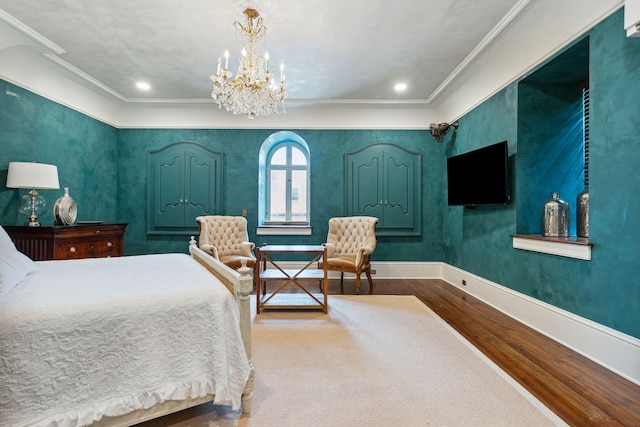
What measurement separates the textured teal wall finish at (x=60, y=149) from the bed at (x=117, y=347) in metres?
2.34

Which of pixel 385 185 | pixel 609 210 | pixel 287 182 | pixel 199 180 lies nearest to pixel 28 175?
pixel 199 180

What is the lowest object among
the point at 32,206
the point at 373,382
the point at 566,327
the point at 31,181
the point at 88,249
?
the point at 373,382

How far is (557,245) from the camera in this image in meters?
2.59

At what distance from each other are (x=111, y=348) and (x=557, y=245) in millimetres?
3192

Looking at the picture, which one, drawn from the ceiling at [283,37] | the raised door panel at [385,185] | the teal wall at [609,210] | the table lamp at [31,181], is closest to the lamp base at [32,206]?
the table lamp at [31,181]

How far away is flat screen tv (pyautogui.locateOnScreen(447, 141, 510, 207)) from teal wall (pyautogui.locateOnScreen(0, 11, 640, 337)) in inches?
3.9

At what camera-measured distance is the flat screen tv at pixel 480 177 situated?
10.8 feet

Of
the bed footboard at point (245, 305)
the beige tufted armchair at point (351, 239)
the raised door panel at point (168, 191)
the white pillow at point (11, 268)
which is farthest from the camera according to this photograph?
the raised door panel at point (168, 191)

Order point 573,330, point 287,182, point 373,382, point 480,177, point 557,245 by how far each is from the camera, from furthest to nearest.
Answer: point 287,182 < point 480,177 < point 557,245 < point 573,330 < point 373,382

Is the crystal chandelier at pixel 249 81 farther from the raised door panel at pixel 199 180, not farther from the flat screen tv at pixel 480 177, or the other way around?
the flat screen tv at pixel 480 177

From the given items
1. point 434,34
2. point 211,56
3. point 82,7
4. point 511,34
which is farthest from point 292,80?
point 511,34

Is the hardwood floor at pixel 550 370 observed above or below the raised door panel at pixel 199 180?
below

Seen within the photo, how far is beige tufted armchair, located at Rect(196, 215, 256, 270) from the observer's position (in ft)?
14.2

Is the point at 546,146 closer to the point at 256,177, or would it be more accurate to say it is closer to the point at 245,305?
the point at 245,305
